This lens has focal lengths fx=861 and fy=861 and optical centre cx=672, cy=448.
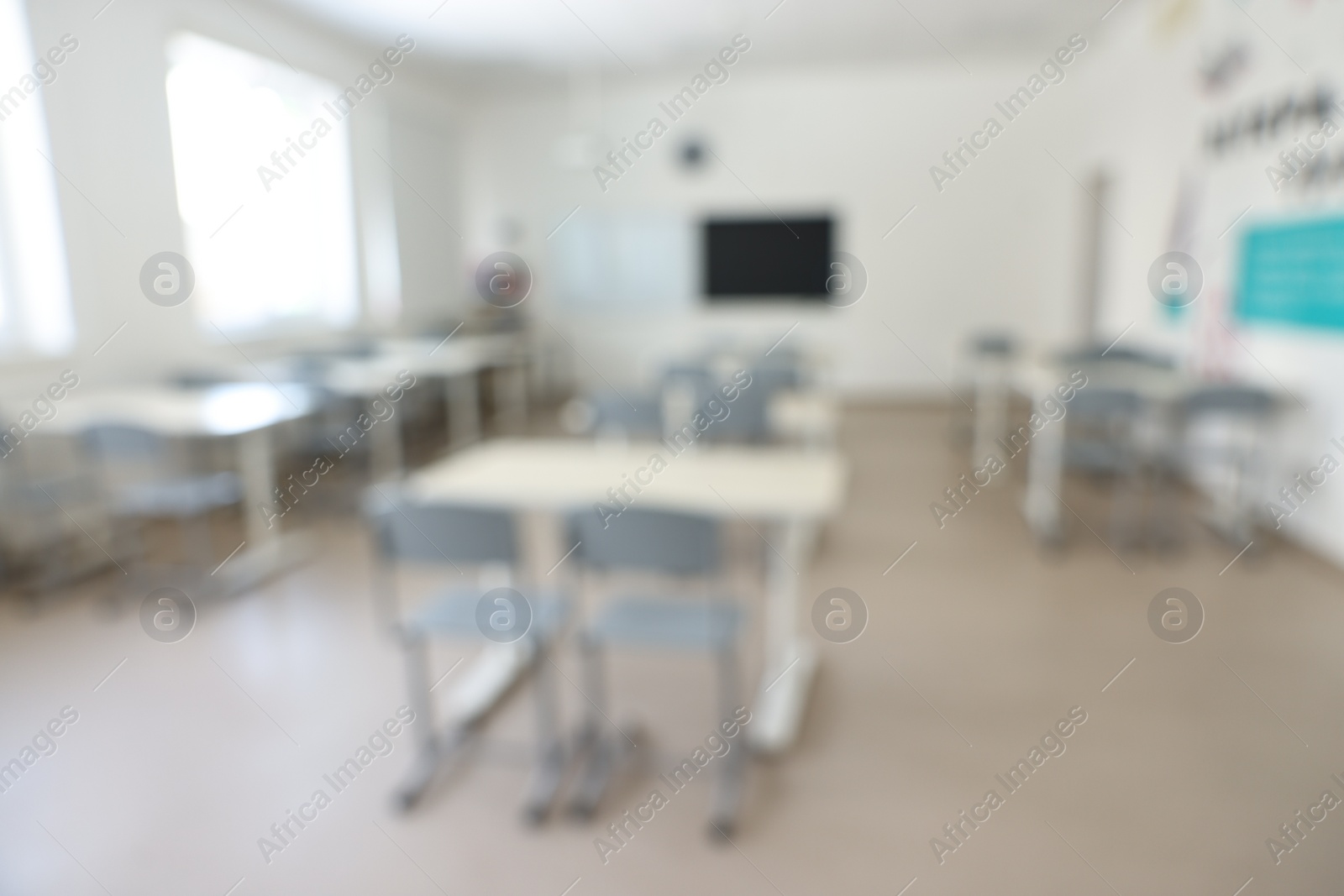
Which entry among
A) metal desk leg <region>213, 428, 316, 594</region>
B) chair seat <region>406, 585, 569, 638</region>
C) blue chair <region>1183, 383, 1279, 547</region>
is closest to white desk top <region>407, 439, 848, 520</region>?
chair seat <region>406, 585, 569, 638</region>

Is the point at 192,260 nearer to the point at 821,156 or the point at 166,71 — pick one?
the point at 166,71

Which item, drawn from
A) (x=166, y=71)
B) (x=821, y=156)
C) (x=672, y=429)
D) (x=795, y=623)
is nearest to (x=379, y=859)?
(x=795, y=623)

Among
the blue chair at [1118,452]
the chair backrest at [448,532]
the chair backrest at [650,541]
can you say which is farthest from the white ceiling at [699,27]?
the chair backrest at [650,541]

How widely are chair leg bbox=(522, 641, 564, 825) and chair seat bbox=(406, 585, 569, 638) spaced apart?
0.06m

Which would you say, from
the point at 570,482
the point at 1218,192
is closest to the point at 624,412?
the point at 570,482

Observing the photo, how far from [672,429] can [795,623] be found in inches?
63.0

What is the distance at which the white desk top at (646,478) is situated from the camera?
8.20ft

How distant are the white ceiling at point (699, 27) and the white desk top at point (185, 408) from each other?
9.80 feet

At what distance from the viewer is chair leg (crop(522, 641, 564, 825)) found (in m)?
2.32

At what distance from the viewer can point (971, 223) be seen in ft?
28.2

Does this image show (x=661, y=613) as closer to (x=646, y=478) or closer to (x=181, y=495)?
(x=646, y=478)

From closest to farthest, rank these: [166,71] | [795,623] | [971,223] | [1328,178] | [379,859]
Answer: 1. [379,859]
2. [795,623]
3. [1328,178]
4. [166,71]
5. [971,223]

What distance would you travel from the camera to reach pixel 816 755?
2578 mm

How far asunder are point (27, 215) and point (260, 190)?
1676 millimetres
